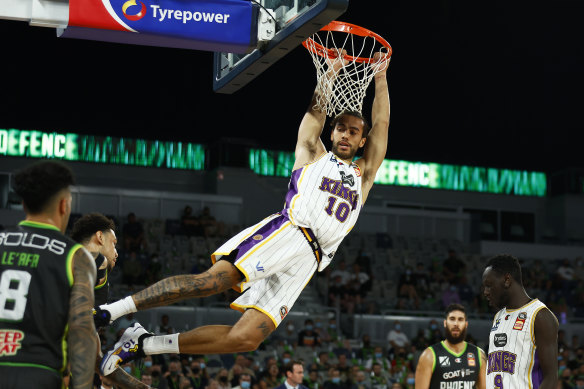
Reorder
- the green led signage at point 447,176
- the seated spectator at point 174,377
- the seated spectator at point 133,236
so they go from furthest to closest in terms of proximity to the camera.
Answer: the green led signage at point 447,176 < the seated spectator at point 133,236 < the seated spectator at point 174,377

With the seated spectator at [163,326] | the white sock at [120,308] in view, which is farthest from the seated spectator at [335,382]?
the white sock at [120,308]

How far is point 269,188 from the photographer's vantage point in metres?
24.2

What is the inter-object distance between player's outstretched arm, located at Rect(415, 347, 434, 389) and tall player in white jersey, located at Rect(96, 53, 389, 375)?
7.60 ft

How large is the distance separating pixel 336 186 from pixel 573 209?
884 inches

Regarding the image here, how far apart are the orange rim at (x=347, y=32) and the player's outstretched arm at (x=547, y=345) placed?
274 centimetres

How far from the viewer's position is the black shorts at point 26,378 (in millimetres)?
3555

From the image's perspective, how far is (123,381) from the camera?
571 cm

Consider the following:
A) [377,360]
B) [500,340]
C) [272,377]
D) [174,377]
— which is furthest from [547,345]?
[377,360]

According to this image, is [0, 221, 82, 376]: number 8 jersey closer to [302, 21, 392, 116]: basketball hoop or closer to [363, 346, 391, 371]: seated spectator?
[302, 21, 392, 116]: basketball hoop

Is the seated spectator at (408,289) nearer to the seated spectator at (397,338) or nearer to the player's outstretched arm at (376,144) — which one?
the seated spectator at (397,338)

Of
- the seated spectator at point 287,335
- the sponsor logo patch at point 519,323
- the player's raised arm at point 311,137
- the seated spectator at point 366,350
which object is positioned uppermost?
the player's raised arm at point 311,137

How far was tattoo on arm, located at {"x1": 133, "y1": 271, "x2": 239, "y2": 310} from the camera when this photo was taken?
5660 mm

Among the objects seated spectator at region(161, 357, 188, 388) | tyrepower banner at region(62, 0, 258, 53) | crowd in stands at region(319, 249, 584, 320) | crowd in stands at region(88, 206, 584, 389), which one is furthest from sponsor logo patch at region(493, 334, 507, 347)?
crowd in stands at region(319, 249, 584, 320)

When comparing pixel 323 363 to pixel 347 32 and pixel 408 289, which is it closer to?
pixel 408 289
